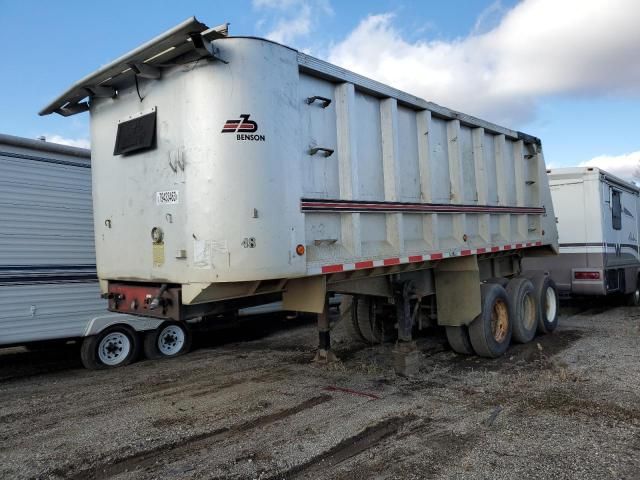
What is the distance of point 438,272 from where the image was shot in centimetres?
752

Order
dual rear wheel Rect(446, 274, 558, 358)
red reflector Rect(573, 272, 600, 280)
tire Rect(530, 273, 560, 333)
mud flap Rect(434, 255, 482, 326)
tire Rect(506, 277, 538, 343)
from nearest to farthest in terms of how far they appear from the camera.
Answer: mud flap Rect(434, 255, 482, 326), dual rear wheel Rect(446, 274, 558, 358), tire Rect(506, 277, 538, 343), tire Rect(530, 273, 560, 333), red reflector Rect(573, 272, 600, 280)

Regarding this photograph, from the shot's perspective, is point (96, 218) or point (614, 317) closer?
point (96, 218)

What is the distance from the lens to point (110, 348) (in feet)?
25.4

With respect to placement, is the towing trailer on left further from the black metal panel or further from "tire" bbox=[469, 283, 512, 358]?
"tire" bbox=[469, 283, 512, 358]

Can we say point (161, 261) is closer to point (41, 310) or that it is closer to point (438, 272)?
point (41, 310)

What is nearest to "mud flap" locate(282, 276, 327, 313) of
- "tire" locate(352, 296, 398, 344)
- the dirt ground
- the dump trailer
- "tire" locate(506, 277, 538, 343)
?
the dump trailer

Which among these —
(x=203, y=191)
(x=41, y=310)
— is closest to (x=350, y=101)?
(x=203, y=191)

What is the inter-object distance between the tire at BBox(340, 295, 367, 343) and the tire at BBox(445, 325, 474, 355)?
155 cm

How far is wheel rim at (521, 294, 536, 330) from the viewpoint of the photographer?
8719 millimetres

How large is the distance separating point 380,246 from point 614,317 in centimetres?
823

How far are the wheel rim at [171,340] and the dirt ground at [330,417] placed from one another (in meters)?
0.42

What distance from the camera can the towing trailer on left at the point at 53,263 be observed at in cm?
696

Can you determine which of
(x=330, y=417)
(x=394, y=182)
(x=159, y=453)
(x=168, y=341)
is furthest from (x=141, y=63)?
(x=168, y=341)

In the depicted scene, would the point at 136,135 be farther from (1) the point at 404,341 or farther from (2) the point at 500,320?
(2) the point at 500,320
